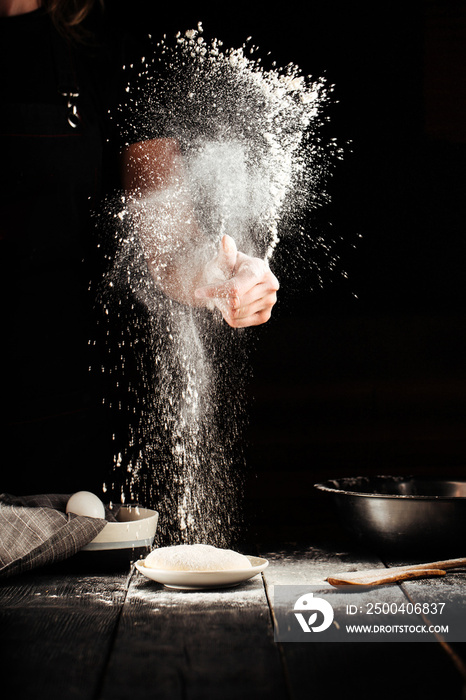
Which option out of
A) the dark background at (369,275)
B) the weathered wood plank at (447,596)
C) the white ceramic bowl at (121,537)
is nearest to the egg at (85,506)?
the white ceramic bowl at (121,537)

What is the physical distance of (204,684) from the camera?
2.41ft

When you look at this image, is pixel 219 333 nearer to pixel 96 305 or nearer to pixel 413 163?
pixel 96 305

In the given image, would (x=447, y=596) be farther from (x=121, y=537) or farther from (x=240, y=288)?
(x=240, y=288)

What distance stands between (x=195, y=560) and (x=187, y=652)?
27cm

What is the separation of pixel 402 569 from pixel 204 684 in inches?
19.4

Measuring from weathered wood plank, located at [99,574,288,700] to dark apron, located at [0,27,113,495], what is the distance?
568 mm

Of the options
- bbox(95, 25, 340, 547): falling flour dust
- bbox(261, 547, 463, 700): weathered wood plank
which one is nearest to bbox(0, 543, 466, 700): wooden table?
bbox(261, 547, 463, 700): weathered wood plank

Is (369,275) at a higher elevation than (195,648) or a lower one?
higher

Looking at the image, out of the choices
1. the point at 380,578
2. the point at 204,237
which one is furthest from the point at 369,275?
the point at 380,578

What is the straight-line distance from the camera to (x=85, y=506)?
1.24 meters

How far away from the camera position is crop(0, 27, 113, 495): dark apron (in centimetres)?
154

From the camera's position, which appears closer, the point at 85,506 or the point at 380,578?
the point at 380,578

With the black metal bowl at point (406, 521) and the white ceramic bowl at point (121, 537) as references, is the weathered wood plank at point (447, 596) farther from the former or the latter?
the white ceramic bowl at point (121, 537)

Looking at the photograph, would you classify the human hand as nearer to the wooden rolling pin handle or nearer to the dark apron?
the dark apron
